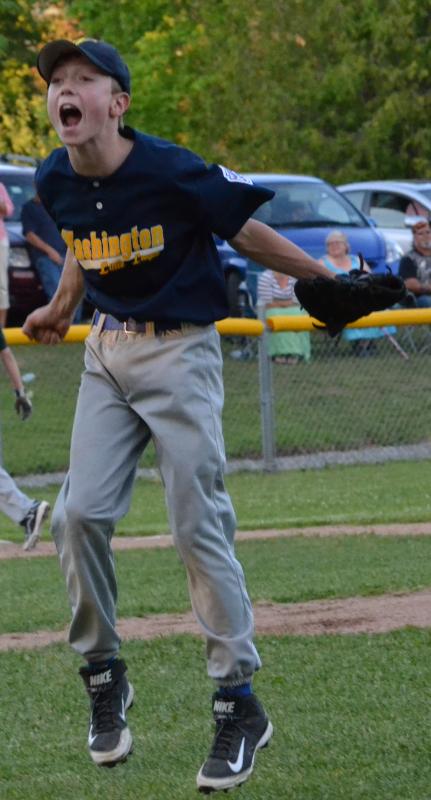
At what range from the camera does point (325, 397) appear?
14.2 m

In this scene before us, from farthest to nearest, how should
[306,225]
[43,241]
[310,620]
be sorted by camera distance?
[306,225] < [43,241] < [310,620]

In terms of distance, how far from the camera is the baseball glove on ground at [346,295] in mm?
4996

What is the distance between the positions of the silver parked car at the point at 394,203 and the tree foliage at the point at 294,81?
7.12 m

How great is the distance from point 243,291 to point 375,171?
13.3 metres

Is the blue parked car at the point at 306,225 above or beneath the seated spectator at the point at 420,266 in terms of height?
beneath

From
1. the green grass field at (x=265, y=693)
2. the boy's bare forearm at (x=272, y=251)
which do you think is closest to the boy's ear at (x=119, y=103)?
the boy's bare forearm at (x=272, y=251)

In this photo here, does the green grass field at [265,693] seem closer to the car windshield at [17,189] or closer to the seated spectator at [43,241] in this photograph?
the seated spectator at [43,241]

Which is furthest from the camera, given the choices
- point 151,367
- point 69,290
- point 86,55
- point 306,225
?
point 306,225

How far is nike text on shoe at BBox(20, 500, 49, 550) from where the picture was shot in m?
10.2

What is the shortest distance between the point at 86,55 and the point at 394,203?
18281 millimetres

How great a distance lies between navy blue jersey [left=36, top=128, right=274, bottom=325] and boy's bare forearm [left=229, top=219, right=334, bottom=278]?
60mm

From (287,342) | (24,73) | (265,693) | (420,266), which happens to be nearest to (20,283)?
(420,266)

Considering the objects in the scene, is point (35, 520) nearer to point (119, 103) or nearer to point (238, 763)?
point (238, 763)

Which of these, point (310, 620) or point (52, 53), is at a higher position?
point (52, 53)
